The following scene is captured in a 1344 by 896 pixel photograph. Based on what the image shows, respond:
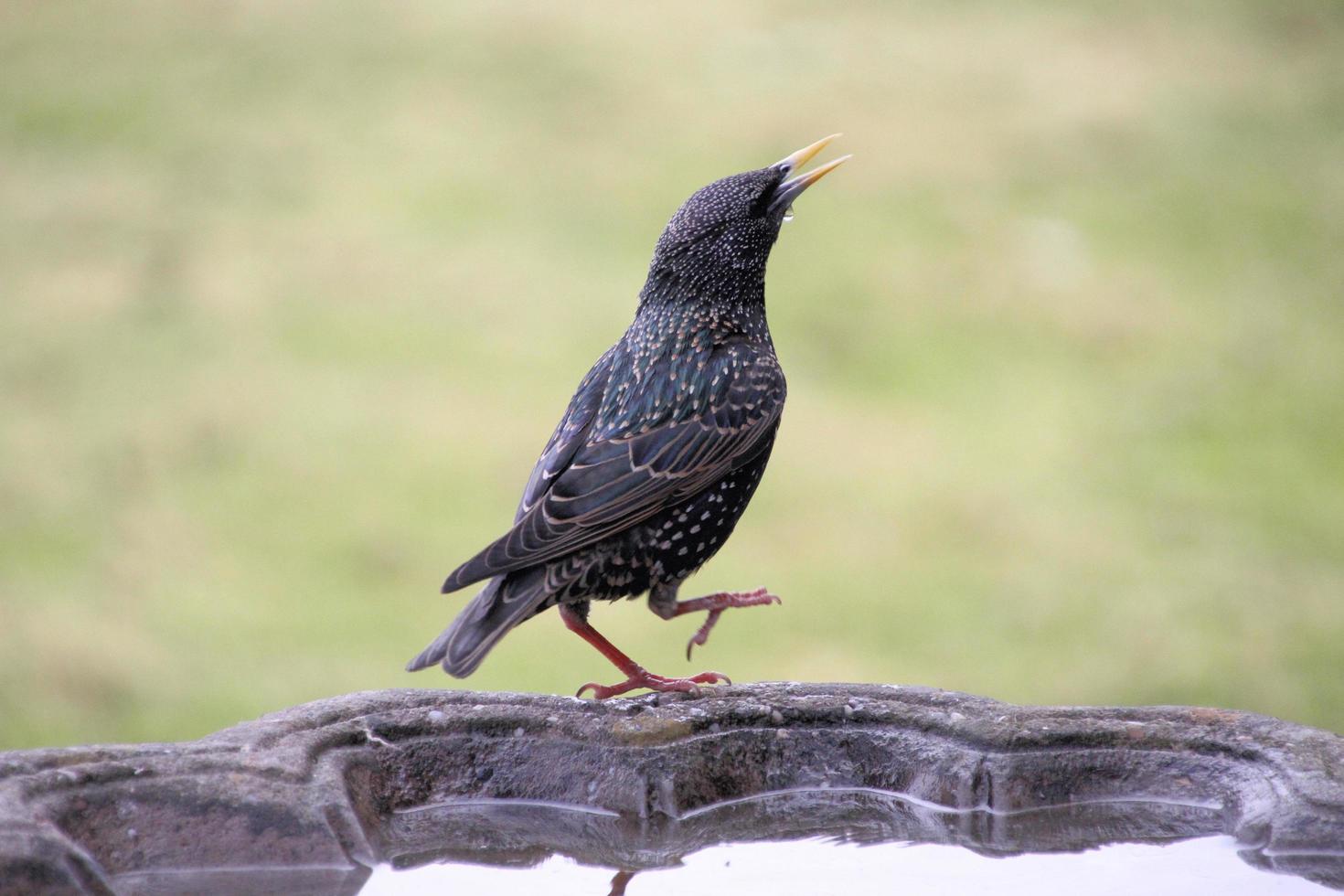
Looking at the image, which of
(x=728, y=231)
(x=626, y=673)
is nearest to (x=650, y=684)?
(x=626, y=673)

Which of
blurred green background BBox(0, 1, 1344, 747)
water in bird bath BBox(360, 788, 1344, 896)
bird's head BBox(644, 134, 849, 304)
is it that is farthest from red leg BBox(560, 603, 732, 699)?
blurred green background BBox(0, 1, 1344, 747)

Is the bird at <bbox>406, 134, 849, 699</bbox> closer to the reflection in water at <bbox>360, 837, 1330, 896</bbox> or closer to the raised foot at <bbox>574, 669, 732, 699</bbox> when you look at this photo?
the raised foot at <bbox>574, 669, 732, 699</bbox>

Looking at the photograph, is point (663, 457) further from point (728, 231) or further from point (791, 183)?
point (791, 183)

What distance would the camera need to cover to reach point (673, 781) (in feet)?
9.83

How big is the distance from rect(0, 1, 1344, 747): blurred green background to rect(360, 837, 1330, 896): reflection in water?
3.70 metres

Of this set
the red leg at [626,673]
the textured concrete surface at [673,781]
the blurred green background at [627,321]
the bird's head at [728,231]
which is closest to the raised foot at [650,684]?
the red leg at [626,673]

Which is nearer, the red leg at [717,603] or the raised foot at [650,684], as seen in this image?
the raised foot at [650,684]

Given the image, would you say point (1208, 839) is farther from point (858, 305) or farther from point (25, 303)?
point (25, 303)

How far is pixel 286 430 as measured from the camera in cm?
785

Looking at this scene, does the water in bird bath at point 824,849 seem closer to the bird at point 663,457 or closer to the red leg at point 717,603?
the bird at point 663,457

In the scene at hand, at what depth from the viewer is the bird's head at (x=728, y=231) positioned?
381 cm

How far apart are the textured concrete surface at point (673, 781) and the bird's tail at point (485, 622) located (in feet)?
0.27

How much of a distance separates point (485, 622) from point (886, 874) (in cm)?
96

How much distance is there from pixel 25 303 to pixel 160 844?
668 centimetres
